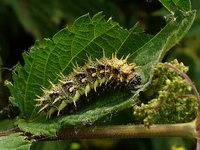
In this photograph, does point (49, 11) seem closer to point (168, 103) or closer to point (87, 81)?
point (87, 81)

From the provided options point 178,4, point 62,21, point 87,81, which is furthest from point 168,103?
point 62,21

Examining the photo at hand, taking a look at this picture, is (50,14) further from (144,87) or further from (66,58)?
(144,87)

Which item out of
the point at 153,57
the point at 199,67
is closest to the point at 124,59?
the point at 153,57

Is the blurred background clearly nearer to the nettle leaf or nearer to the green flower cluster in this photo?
the nettle leaf

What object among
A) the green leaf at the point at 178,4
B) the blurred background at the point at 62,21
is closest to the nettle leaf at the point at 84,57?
the green leaf at the point at 178,4

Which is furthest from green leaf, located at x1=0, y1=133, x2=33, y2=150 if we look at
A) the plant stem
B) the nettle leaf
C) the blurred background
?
the blurred background

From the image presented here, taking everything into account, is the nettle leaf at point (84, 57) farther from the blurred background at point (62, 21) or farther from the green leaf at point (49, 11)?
the green leaf at point (49, 11)
